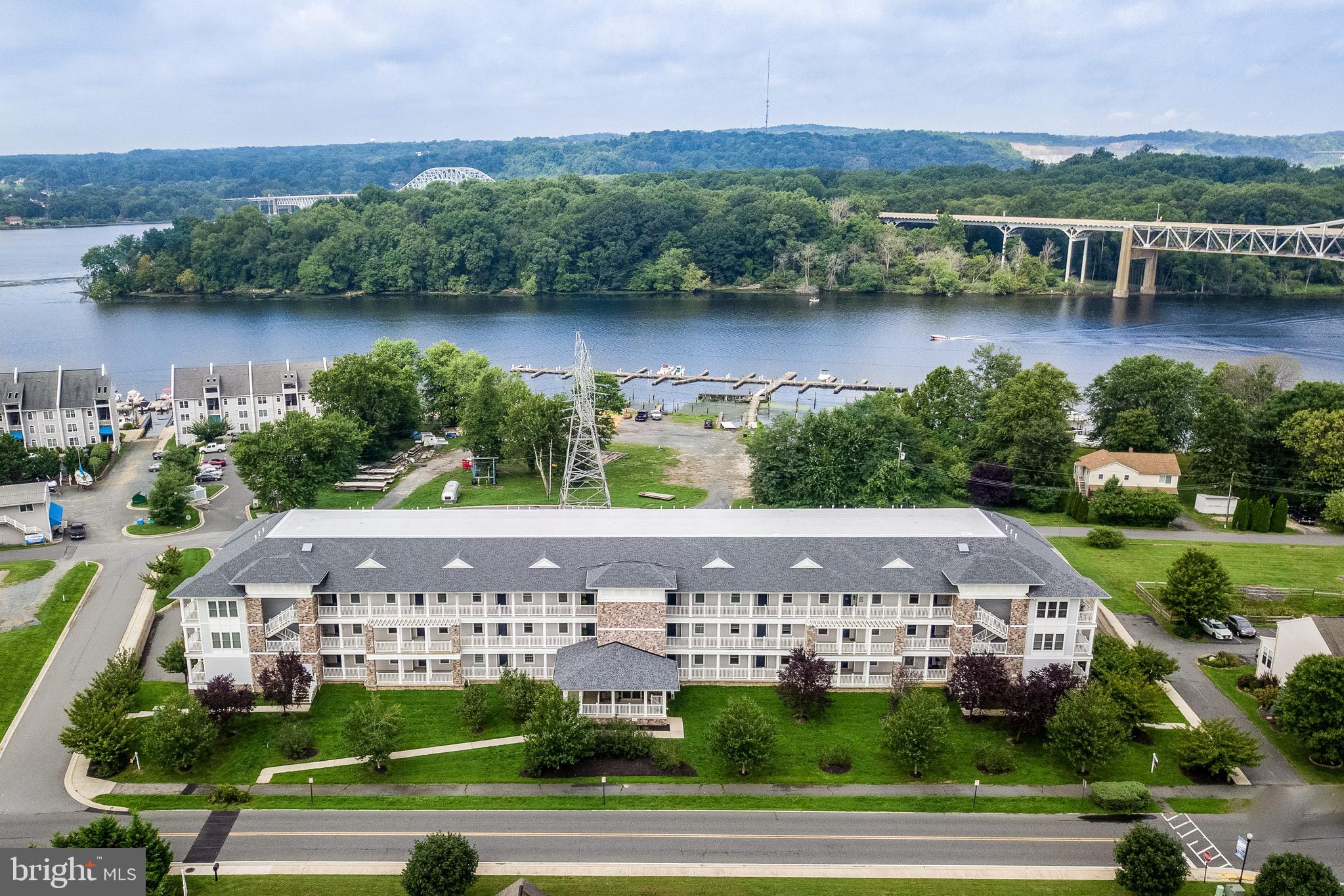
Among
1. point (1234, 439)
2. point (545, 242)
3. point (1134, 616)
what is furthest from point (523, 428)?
point (545, 242)

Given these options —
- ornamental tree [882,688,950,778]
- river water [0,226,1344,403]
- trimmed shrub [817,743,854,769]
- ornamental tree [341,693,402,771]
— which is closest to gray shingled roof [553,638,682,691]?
trimmed shrub [817,743,854,769]

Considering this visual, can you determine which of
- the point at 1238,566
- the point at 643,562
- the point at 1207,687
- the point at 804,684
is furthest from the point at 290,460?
the point at 1238,566

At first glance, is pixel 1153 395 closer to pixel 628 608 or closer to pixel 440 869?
pixel 628 608

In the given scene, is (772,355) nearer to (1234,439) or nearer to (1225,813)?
(1234,439)

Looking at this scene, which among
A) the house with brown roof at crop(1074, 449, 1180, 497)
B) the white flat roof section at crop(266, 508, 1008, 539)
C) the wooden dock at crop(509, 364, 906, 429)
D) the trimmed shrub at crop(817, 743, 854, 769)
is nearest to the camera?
the trimmed shrub at crop(817, 743, 854, 769)

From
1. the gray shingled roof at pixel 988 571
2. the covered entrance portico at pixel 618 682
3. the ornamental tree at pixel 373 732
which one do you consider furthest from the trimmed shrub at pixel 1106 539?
the ornamental tree at pixel 373 732

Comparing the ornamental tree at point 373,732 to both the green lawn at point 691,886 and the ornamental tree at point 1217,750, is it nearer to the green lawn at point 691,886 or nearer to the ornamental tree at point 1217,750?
the green lawn at point 691,886

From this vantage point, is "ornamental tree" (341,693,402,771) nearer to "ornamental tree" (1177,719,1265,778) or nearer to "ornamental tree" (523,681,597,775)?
"ornamental tree" (523,681,597,775)
